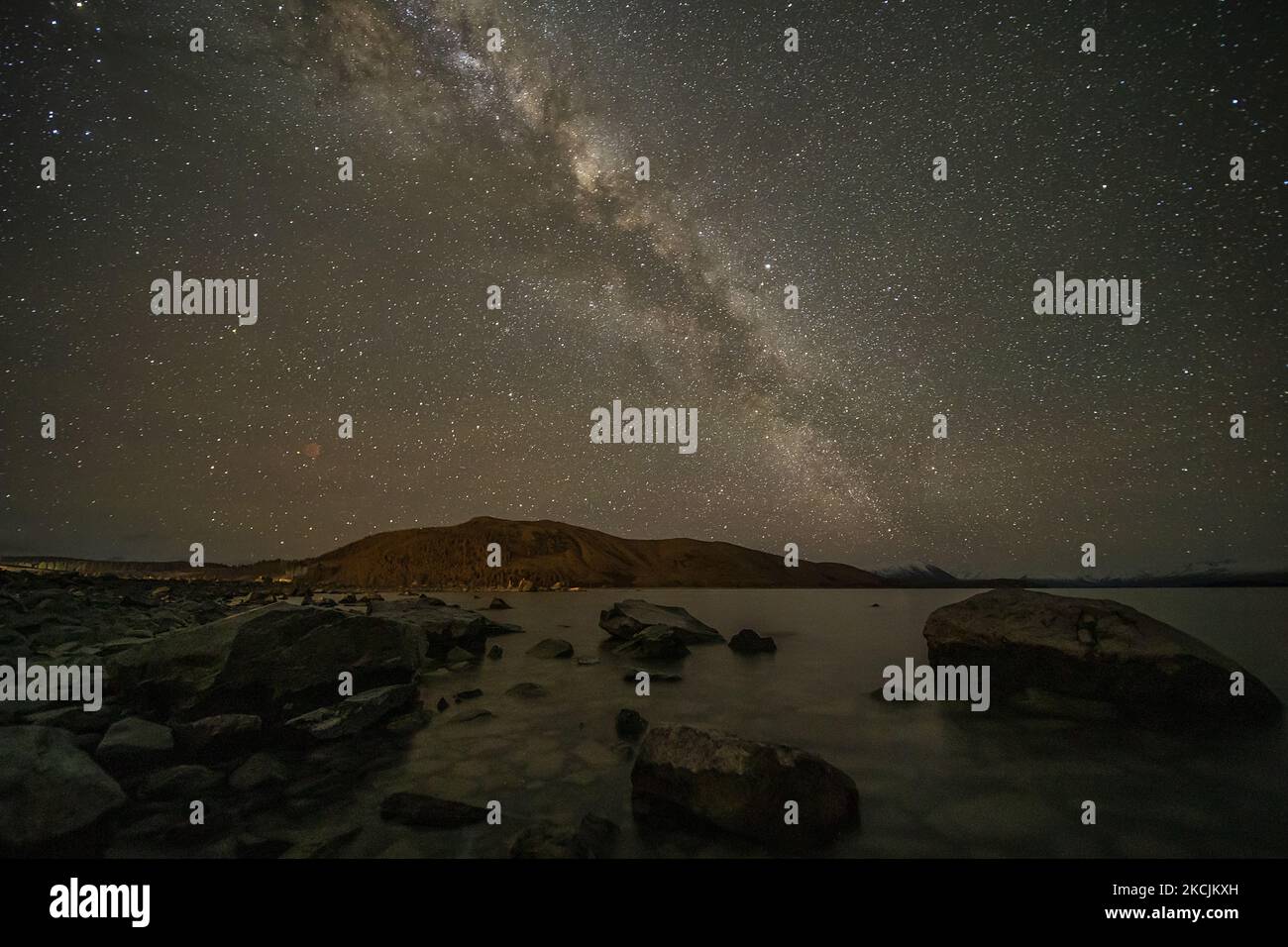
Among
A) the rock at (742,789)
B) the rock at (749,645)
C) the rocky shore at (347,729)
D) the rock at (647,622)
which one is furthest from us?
the rock at (647,622)

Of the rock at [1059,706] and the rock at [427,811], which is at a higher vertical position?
the rock at [427,811]

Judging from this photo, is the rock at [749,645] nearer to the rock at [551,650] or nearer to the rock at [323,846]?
the rock at [551,650]

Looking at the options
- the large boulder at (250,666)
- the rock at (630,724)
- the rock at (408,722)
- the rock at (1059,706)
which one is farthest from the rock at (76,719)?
the rock at (1059,706)

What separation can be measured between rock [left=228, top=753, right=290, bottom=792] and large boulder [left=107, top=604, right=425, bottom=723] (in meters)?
1.57

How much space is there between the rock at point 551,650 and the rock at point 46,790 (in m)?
9.65

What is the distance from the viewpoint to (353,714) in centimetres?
691

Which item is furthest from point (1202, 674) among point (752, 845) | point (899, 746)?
point (752, 845)

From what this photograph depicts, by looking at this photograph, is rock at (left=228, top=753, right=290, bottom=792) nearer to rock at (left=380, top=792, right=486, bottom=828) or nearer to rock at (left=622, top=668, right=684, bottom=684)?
rock at (left=380, top=792, right=486, bottom=828)

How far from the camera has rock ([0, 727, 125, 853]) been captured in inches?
166

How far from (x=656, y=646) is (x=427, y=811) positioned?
10051 millimetres

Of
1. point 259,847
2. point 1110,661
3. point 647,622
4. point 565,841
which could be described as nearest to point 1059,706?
point 1110,661

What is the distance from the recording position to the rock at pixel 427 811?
15.6 ft
